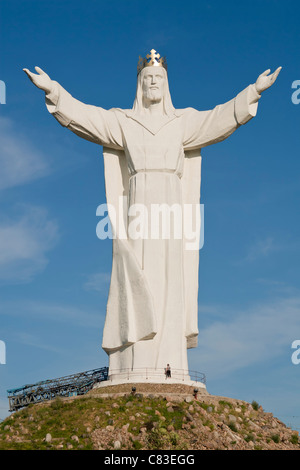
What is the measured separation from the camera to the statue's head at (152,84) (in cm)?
2348

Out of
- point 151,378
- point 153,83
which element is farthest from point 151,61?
point 151,378

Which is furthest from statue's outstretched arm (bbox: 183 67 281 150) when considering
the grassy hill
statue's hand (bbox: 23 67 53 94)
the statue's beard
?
the grassy hill

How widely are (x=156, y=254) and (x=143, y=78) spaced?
5717 mm

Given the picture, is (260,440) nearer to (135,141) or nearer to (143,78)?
(135,141)

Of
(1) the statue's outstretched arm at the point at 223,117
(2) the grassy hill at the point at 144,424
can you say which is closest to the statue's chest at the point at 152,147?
(1) the statue's outstretched arm at the point at 223,117

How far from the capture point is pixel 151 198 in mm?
22562

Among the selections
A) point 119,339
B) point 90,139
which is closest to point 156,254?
point 119,339

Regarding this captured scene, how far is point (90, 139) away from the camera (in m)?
23.2

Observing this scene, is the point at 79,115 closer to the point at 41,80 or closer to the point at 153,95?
the point at 41,80

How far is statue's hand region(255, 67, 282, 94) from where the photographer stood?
22.7 metres

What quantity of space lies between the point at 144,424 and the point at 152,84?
10667mm

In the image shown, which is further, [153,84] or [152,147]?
[153,84]

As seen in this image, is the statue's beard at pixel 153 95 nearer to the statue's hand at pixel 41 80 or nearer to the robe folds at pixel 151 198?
the robe folds at pixel 151 198

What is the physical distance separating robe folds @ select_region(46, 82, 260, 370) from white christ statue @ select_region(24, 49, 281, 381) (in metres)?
0.03
